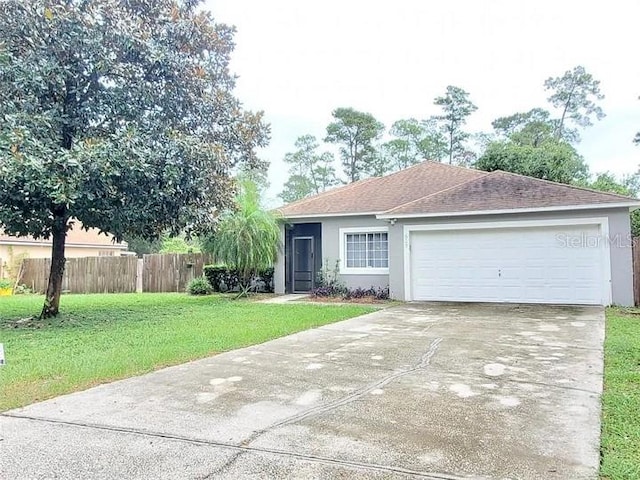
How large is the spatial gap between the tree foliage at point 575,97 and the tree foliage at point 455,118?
5531 mm

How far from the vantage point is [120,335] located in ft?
28.9

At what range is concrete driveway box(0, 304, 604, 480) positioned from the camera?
3.28m

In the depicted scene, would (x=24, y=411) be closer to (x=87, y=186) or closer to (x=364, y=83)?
(x=87, y=186)

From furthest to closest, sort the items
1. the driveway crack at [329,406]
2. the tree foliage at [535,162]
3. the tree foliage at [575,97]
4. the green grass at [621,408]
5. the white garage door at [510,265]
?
the tree foliage at [575,97] < the tree foliage at [535,162] < the white garage door at [510,265] < the driveway crack at [329,406] < the green grass at [621,408]

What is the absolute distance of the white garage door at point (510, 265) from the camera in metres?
12.1

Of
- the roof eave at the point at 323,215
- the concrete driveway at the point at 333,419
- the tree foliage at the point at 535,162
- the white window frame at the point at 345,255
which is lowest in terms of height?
the concrete driveway at the point at 333,419

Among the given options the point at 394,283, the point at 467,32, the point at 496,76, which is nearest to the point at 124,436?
the point at 394,283

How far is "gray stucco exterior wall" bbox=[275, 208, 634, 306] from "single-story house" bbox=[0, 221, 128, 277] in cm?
968

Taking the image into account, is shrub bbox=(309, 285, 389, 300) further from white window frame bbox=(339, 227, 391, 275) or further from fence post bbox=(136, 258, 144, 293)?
fence post bbox=(136, 258, 144, 293)

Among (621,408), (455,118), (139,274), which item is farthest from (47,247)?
(455,118)

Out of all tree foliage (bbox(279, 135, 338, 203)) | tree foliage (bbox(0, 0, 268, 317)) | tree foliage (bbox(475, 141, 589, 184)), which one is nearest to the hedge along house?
tree foliage (bbox(0, 0, 268, 317))

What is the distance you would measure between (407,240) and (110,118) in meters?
8.22

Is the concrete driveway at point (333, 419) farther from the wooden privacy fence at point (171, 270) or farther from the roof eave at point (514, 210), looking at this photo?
the wooden privacy fence at point (171, 270)

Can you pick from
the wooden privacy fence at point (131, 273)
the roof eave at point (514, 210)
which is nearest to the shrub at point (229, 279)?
the wooden privacy fence at point (131, 273)
